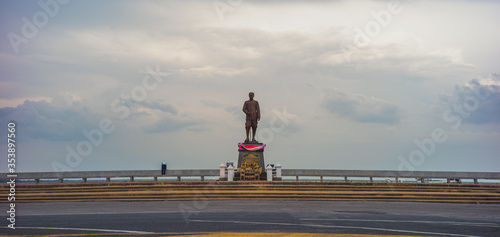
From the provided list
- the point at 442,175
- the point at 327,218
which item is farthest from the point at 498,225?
the point at 442,175

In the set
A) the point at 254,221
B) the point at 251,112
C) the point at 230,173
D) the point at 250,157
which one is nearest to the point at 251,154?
the point at 250,157

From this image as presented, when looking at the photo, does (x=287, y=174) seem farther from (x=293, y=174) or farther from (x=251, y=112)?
(x=251, y=112)

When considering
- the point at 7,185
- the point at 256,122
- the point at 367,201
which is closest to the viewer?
the point at 367,201

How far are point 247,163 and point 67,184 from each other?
10.9m

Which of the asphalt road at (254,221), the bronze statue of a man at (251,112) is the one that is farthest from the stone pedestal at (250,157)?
the asphalt road at (254,221)

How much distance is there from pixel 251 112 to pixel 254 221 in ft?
63.1

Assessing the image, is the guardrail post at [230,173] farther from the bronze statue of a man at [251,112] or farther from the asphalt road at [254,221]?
the asphalt road at [254,221]

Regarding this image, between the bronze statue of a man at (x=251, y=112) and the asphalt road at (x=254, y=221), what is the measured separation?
13744mm

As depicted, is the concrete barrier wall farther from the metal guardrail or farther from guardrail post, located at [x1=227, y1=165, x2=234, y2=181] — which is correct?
guardrail post, located at [x1=227, y1=165, x2=234, y2=181]

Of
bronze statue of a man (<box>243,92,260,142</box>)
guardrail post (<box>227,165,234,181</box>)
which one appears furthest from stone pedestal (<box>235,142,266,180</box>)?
guardrail post (<box>227,165,234,181</box>)

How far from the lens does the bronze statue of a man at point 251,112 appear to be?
111 ft

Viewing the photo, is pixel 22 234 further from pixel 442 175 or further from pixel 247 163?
pixel 442 175

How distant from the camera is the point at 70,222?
587 inches

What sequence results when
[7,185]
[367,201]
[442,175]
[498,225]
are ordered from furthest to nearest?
1. [442,175]
2. [7,185]
3. [367,201]
4. [498,225]
